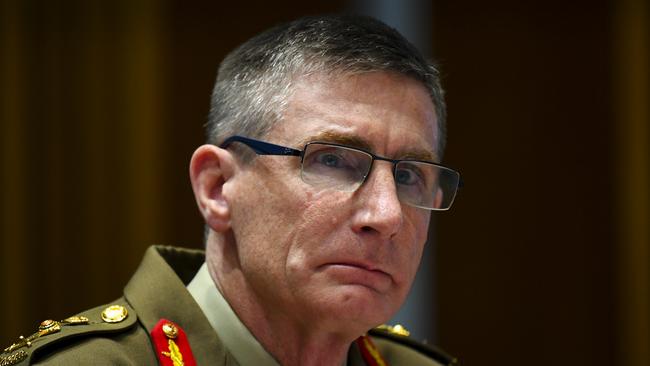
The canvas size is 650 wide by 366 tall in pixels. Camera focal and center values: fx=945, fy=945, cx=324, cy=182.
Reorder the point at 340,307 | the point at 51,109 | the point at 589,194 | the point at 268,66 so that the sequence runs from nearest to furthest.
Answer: the point at 340,307 → the point at 268,66 → the point at 51,109 → the point at 589,194

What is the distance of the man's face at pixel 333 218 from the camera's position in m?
1.97

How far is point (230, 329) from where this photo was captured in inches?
83.4

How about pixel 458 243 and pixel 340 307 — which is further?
pixel 458 243

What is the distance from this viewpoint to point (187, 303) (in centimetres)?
208

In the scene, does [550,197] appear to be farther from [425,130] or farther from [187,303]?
[187,303]

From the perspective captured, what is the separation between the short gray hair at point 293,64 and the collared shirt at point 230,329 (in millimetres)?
357

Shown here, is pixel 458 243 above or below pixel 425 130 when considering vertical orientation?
below

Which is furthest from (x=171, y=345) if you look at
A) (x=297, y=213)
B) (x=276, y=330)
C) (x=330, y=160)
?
(x=330, y=160)

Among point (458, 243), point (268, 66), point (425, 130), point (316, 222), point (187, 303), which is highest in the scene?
point (268, 66)

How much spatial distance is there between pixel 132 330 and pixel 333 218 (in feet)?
1.60

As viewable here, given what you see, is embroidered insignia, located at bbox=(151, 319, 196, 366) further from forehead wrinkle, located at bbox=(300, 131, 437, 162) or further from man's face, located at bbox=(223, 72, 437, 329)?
forehead wrinkle, located at bbox=(300, 131, 437, 162)

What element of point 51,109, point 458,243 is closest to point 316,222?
point 51,109

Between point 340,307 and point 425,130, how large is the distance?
18.6 inches

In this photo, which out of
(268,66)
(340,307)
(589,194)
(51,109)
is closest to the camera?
(340,307)
